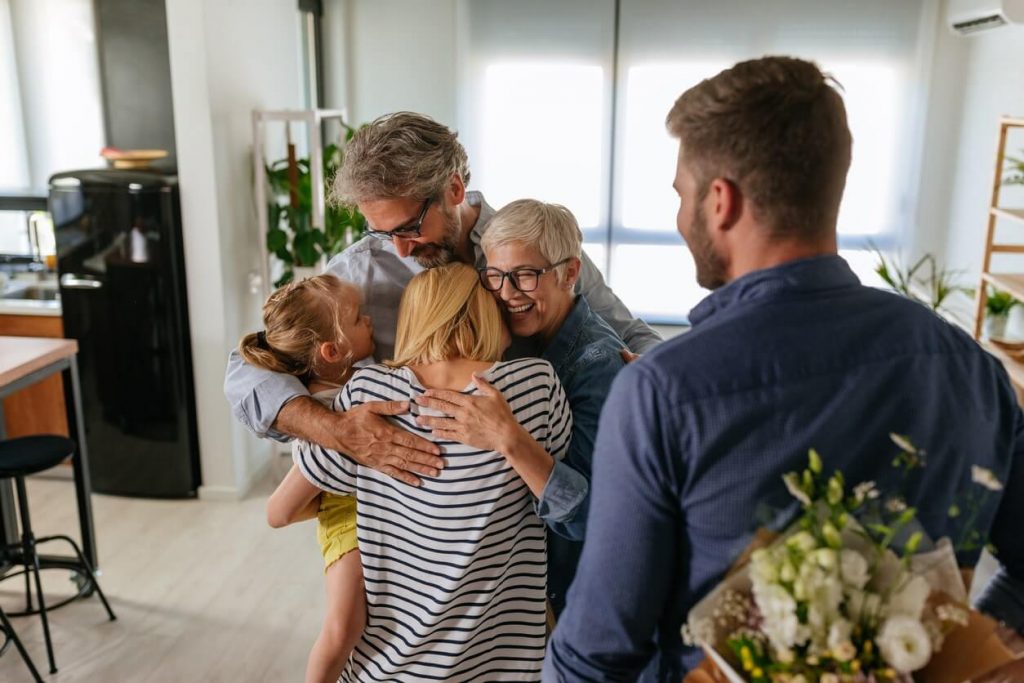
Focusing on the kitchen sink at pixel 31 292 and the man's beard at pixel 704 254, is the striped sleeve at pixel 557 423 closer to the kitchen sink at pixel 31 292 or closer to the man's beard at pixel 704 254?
the man's beard at pixel 704 254

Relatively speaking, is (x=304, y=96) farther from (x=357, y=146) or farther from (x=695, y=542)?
(x=695, y=542)

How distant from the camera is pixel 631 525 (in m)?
0.99

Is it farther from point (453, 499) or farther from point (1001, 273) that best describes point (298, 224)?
point (1001, 273)

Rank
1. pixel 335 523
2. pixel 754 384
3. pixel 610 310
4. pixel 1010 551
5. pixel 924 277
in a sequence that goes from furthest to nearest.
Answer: pixel 924 277 < pixel 610 310 < pixel 335 523 < pixel 1010 551 < pixel 754 384

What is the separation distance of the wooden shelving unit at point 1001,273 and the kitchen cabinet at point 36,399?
4.11m

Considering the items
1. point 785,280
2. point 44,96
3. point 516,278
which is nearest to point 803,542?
point 785,280

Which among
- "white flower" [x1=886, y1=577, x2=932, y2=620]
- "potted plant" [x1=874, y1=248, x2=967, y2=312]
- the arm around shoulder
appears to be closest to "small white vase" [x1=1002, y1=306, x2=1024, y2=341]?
"potted plant" [x1=874, y1=248, x2=967, y2=312]

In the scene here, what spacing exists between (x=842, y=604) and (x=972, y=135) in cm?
483

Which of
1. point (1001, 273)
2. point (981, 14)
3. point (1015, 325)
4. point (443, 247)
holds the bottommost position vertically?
point (1015, 325)

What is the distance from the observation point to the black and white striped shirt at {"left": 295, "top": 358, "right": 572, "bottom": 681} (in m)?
1.44

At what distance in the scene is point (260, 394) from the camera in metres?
1.66

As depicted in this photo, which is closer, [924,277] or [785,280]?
[785,280]

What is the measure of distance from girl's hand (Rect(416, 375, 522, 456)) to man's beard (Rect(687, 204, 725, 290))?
452 mm

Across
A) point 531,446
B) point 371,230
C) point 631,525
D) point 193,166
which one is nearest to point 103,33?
point 193,166
